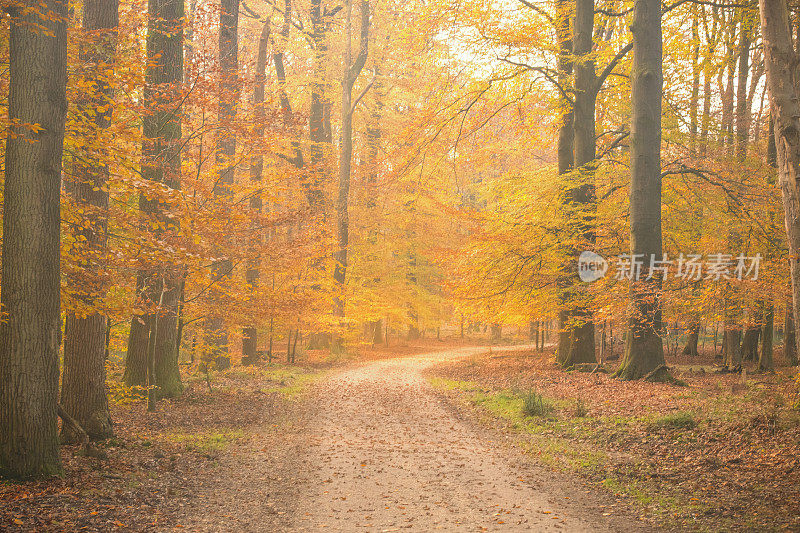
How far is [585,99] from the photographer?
15.4 metres

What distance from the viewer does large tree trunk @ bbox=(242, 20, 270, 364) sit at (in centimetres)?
1112

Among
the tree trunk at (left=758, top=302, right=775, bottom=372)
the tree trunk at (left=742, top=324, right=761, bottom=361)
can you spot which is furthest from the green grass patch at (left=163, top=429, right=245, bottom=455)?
the tree trunk at (left=742, top=324, right=761, bottom=361)

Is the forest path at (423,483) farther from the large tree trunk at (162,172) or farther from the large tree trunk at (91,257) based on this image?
the large tree trunk at (162,172)

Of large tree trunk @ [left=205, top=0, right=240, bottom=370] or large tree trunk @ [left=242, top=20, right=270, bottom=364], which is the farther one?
large tree trunk @ [left=242, top=20, right=270, bottom=364]

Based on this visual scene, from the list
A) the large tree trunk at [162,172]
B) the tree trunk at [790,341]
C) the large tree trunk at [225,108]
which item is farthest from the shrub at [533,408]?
the tree trunk at [790,341]

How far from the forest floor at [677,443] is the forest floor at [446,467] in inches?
1.0

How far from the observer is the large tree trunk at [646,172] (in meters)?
11.7

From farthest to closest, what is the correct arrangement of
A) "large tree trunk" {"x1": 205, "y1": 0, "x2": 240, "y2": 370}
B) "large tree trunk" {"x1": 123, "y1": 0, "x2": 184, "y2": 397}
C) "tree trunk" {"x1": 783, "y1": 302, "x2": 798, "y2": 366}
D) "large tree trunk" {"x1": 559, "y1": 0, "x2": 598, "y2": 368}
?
"tree trunk" {"x1": 783, "y1": 302, "x2": 798, "y2": 366}
"large tree trunk" {"x1": 559, "y1": 0, "x2": 598, "y2": 368}
"large tree trunk" {"x1": 205, "y1": 0, "x2": 240, "y2": 370}
"large tree trunk" {"x1": 123, "y1": 0, "x2": 184, "y2": 397}

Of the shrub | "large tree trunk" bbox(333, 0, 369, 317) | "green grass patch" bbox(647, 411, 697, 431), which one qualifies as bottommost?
the shrub

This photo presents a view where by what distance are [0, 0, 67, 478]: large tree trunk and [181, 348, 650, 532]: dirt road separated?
2.12 metres

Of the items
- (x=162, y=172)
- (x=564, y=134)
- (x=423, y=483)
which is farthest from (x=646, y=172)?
(x=162, y=172)

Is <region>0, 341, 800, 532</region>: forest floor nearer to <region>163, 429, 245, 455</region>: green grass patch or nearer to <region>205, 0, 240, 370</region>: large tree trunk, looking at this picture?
<region>163, 429, 245, 455</region>: green grass patch

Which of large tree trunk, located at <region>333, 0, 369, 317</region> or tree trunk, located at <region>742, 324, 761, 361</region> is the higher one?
large tree trunk, located at <region>333, 0, 369, 317</region>

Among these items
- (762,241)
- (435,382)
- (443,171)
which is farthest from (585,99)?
(435,382)
